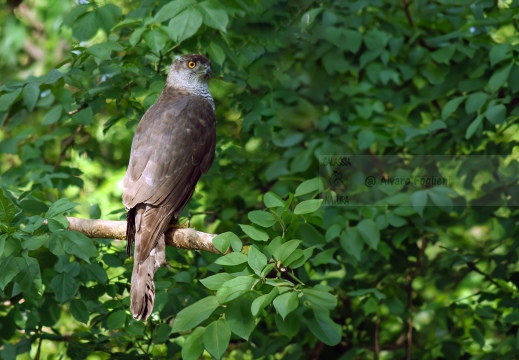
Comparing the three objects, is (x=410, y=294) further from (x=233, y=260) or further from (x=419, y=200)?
(x=233, y=260)

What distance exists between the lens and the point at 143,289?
310 cm

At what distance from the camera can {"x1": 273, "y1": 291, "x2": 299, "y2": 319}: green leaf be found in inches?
92.1

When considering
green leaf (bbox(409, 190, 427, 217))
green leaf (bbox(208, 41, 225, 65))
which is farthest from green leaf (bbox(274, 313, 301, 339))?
green leaf (bbox(208, 41, 225, 65))

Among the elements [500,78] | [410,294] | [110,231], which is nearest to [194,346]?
[110,231]

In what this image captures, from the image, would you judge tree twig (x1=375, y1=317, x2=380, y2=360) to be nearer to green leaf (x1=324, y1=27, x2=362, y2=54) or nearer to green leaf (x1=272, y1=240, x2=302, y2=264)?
green leaf (x1=324, y1=27, x2=362, y2=54)

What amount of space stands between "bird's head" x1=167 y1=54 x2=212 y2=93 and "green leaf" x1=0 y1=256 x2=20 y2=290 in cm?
160

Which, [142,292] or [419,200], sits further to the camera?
[419,200]

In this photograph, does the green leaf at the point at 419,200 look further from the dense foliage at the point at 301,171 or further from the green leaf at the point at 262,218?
the green leaf at the point at 262,218

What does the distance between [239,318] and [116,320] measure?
92cm

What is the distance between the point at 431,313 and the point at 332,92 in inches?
68.8

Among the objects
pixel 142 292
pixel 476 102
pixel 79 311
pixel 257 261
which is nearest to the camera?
pixel 257 261

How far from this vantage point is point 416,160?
4.41 meters

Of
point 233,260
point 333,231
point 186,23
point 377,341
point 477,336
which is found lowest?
point 377,341

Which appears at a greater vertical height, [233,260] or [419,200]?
[233,260]
